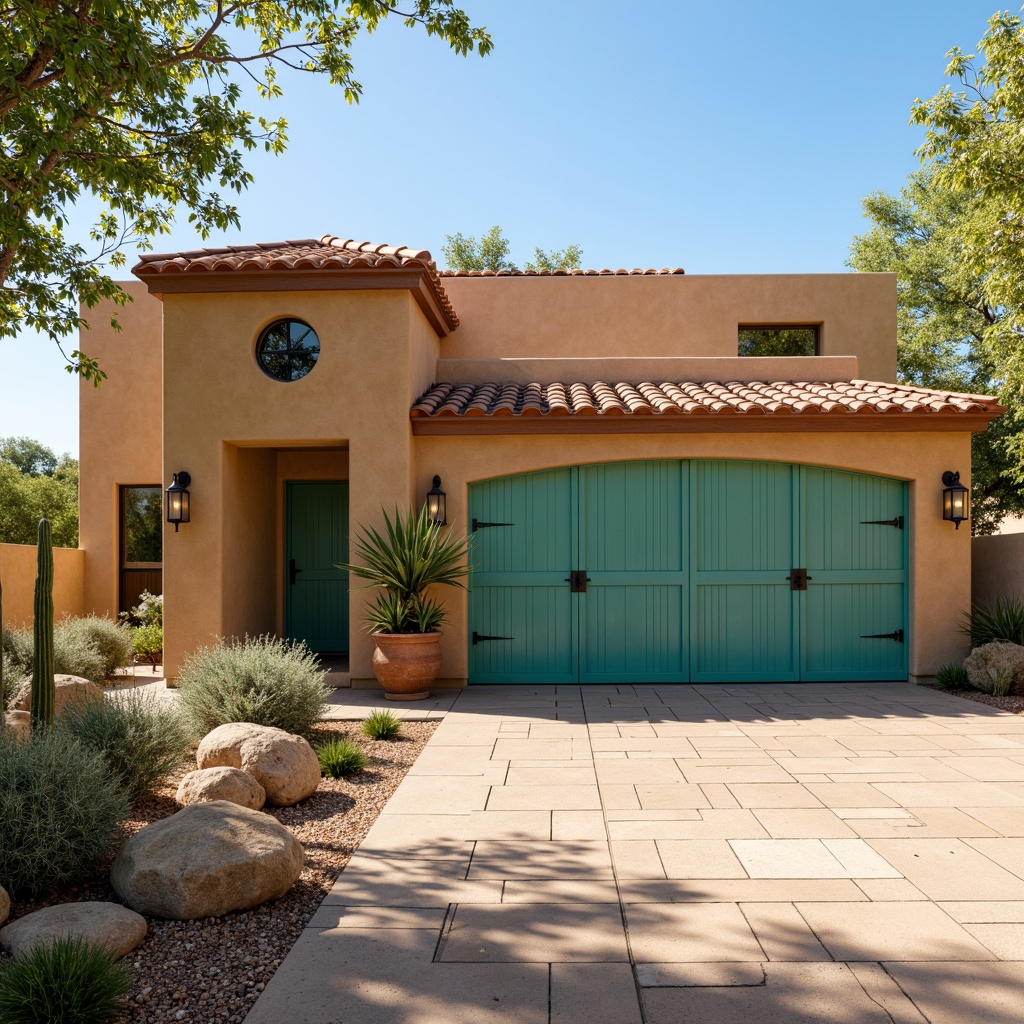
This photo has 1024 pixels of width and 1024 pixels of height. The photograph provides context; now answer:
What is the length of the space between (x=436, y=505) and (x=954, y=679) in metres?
6.30

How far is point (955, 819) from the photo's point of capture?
4.82 meters

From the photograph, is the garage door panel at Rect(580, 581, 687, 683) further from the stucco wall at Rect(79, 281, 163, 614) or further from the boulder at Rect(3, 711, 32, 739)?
the stucco wall at Rect(79, 281, 163, 614)

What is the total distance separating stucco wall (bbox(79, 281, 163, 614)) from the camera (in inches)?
491

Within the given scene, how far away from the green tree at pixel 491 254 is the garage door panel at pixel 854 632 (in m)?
21.7

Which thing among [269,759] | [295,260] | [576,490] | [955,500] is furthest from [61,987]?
[955,500]

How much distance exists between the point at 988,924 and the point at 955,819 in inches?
59.5

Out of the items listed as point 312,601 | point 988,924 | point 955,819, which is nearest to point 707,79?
point 312,601

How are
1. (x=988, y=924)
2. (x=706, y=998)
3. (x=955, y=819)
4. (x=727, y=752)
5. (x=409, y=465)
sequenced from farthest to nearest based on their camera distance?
1. (x=409, y=465)
2. (x=727, y=752)
3. (x=955, y=819)
4. (x=988, y=924)
5. (x=706, y=998)

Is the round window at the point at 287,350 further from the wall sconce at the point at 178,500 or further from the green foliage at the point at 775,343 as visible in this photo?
the green foliage at the point at 775,343

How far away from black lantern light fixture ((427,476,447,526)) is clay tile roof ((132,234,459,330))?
2548mm

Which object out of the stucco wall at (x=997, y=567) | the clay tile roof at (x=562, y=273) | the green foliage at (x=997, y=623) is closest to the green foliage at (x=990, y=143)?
the stucco wall at (x=997, y=567)

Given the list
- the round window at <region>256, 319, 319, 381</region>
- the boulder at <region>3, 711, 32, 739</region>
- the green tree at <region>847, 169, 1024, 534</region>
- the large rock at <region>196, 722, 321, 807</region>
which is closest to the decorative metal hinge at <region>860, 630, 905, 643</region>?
the large rock at <region>196, 722, 321, 807</region>

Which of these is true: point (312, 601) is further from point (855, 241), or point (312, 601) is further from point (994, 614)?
point (855, 241)

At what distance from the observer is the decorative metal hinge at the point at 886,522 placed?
976 centimetres
